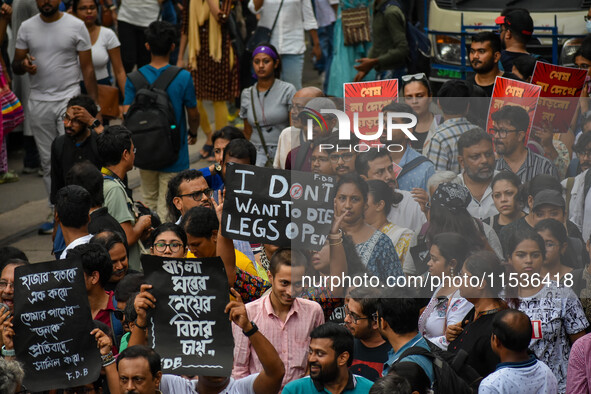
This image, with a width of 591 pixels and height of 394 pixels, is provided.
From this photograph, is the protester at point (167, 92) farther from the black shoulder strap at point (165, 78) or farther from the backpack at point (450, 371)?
the backpack at point (450, 371)

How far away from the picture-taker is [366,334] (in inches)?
203

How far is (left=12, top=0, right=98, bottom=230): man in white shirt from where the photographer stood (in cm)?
879

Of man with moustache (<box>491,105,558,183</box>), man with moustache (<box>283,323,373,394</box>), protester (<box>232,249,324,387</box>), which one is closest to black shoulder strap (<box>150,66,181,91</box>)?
man with moustache (<box>491,105,558,183</box>)

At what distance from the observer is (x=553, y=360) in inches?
206

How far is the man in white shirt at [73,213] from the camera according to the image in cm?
595

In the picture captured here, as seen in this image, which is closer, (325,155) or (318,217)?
(318,217)

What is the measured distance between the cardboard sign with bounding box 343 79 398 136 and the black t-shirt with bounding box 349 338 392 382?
1.50 m

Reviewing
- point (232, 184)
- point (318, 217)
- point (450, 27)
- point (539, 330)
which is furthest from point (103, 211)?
point (450, 27)

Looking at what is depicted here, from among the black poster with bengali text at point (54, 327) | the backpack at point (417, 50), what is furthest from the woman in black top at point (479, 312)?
the backpack at point (417, 50)

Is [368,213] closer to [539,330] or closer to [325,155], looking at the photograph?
[325,155]

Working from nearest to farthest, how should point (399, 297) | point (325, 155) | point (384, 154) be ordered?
point (399, 297)
point (384, 154)
point (325, 155)

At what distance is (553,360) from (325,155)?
1.88m

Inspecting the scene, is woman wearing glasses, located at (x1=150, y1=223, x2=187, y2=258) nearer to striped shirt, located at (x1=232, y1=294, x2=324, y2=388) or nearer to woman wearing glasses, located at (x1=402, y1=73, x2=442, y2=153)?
striped shirt, located at (x1=232, y1=294, x2=324, y2=388)

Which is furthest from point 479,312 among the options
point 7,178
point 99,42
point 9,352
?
point 7,178
